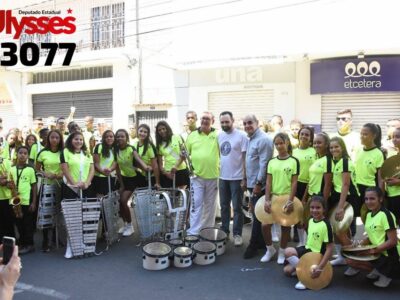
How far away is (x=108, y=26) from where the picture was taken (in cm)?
1677

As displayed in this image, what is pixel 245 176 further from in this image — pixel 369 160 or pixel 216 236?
pixel 369 160

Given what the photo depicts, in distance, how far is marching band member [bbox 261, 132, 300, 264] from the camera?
19.0ft

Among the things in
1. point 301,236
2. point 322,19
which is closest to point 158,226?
point 301,236

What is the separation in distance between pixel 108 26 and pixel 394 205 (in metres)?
13.5

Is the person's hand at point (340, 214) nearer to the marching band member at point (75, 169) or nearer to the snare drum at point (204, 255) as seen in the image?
the snare drum at point (204, 255)

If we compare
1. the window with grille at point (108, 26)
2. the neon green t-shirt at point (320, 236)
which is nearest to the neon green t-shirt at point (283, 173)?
the neon green t-shirt at point (320, 236)

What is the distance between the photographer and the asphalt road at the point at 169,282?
499cm

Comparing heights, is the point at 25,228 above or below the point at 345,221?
below

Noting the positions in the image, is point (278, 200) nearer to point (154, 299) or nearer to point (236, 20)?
point (154, 299)

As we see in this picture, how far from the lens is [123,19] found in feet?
53.0

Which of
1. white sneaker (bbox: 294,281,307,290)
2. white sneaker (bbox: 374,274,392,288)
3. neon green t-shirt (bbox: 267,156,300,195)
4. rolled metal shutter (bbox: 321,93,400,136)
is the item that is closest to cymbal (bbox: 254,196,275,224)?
neon green t-shirt (bbox: 267,156,300,195)

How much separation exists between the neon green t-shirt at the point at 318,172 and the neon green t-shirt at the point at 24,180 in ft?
12.6

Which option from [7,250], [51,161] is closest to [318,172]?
[51,161]

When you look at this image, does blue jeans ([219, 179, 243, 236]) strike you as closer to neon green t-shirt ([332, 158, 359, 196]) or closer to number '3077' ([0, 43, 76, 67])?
neon green t-shirt ([332, 158, 359, 196])
